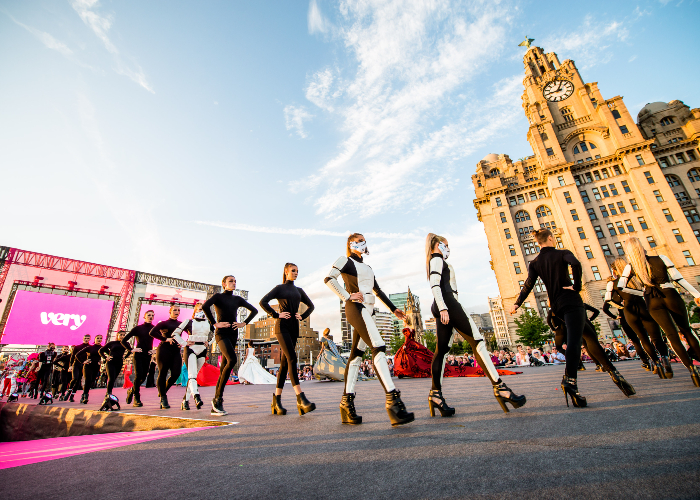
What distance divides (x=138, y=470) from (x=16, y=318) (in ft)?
101

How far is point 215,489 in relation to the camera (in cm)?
153

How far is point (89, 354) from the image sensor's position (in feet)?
29.5

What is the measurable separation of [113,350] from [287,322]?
577 centimetres

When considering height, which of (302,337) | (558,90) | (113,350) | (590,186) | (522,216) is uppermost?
(558,90)

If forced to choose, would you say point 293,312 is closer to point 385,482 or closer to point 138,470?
point 138,470

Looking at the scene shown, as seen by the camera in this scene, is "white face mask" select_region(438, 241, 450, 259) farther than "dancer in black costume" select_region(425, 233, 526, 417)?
Yes

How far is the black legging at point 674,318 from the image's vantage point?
4148 millimetres

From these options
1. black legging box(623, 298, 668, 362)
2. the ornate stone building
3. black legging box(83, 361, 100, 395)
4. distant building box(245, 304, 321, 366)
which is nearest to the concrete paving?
black legging box(623, 298, 668, 362)

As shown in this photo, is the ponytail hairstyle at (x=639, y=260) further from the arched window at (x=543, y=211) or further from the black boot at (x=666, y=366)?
the arched window at (x=543, y=211)

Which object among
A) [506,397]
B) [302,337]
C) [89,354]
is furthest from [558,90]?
[302,337]

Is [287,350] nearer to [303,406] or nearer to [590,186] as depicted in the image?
[303,406]

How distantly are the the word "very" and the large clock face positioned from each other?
7300 centimetres

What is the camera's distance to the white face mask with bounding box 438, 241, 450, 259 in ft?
13.4

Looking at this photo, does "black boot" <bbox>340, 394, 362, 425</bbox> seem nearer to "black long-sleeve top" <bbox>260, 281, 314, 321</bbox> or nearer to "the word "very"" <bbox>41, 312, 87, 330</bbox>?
"black long-sleeve top" <bbox>260, 281, 314, 321</bbox>
